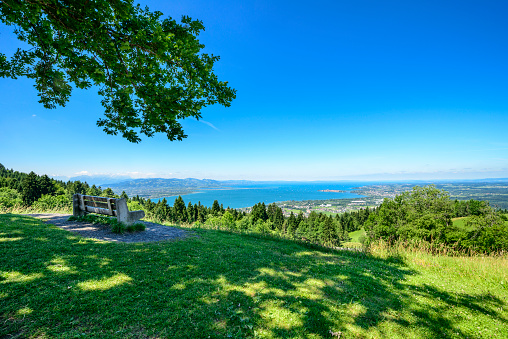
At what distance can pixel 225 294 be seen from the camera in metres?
3.75

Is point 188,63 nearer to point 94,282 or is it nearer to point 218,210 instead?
point 94,282

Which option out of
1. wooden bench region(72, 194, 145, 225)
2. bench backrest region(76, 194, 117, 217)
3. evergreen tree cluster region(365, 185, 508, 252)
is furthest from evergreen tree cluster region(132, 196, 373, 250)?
bench backrest region(76, 194, 117, 217)

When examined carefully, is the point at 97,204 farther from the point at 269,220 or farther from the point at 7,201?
the point at 269,220

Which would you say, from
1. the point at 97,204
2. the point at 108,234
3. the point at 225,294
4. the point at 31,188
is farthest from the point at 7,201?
the point at 31,188

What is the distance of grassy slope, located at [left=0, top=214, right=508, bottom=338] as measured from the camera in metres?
2.84

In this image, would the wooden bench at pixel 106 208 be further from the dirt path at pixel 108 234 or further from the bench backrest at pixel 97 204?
the dirt path at pixel 108 234

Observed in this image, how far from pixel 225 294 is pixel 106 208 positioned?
7801mm

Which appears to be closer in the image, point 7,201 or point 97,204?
point 97,204

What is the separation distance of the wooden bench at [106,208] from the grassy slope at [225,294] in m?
1.91

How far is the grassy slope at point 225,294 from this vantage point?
2840 millimetres

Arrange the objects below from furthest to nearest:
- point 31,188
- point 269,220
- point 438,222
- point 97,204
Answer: point 269,220, point 31,188, point 438,222, point 97,204

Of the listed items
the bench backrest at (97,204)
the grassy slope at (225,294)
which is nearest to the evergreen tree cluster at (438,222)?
the grassy slope at (225,294)

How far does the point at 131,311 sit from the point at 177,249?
325 centimetres

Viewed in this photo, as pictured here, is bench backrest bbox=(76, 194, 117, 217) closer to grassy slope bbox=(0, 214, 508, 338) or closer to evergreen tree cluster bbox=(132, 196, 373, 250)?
grassy slope bbox=(0, 214, 508, 338)
